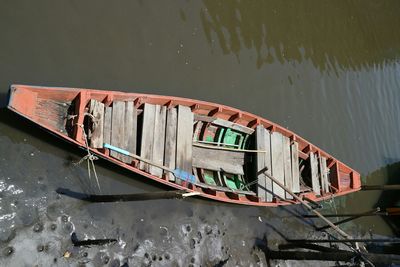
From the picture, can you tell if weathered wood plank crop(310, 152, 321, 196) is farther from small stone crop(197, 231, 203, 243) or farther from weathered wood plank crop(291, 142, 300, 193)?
small stone crop(197, 231, 203, 243)

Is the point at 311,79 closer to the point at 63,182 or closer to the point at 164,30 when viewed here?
the point at 164,30

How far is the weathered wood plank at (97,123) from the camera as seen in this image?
7742 millimetres

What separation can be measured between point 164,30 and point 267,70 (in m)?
3.51

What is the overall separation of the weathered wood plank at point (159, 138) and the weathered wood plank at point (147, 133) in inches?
2.8

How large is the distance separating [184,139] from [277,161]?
2728 millimetres

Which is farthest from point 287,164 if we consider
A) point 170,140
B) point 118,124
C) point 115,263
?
point 115,263

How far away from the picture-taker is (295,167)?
1068 cm

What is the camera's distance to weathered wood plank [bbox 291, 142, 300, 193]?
415 inches

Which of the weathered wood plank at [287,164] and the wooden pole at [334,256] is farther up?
the weathered wood plank at [287,164]

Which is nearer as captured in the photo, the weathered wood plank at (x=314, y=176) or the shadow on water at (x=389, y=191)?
the weathered wood plank at (x=314, y=176)

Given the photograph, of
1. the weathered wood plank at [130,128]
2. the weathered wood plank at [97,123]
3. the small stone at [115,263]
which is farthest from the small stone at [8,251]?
the weathered wood plank at [130,128]

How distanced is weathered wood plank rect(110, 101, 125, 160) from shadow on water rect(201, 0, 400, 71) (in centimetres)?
408

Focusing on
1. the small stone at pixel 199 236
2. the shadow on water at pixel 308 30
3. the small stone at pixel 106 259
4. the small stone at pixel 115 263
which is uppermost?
the shadow on water at pixel 308 30

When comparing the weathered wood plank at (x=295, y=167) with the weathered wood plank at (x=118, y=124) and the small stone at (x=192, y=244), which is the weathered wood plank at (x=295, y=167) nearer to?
the small stone at (x=192, y=244)
